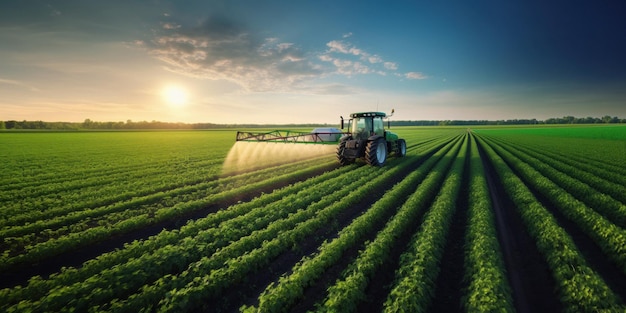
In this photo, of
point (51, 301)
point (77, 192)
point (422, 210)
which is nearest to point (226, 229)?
point (51, 301)

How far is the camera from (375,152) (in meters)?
16.6

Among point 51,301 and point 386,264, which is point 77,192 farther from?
point 386,264

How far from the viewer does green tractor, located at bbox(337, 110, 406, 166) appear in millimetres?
16562

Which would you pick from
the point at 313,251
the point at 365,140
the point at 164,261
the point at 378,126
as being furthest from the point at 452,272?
the point at 378,126

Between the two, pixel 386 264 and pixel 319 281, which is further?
pixel 386 264

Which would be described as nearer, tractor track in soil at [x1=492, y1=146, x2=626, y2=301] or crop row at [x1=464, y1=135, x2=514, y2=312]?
crop row at [x1=464, y1=135, x2=514, y2=312]

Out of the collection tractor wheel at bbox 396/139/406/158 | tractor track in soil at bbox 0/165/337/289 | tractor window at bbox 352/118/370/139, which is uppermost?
tractor window at bbox 352/118/370/139

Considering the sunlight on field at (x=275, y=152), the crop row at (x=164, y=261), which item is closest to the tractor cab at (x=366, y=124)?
the sunlight on field at (x=275, y=152)

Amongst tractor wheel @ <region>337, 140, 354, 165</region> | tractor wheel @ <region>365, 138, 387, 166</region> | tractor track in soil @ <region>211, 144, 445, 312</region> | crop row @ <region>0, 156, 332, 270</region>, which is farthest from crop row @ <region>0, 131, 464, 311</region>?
tractor wheel @ <region>337, 140, 354, 165</region>

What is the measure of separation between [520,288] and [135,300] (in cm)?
718

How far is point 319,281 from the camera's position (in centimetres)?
561

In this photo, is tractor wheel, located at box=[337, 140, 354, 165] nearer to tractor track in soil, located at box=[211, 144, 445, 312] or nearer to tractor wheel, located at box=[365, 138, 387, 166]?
tractor wheel, located at box=[365, 138, 387, 166]

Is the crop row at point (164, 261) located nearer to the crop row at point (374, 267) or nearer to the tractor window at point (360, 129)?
the crop row at point (374, 267)

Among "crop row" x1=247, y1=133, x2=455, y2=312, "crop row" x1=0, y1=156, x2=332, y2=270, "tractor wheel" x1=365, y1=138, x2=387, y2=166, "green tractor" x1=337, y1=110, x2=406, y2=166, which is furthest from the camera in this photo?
"green tractor" x1=337, y1=110, x2=406, y2=166
